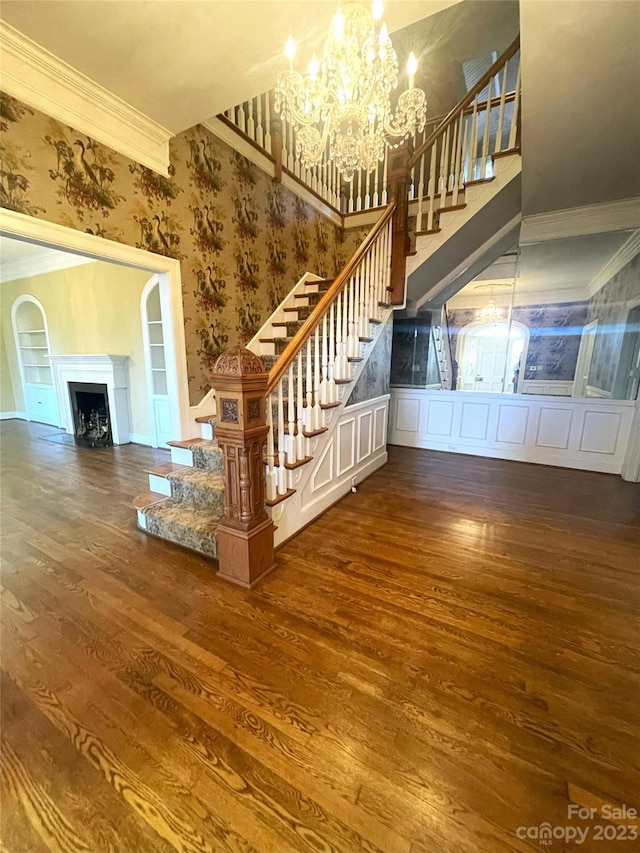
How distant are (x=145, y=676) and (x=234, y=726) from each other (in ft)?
1.53

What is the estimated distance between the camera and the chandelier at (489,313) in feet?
17.8


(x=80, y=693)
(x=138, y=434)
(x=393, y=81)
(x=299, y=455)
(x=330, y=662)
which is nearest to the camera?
(x=80, y=693)

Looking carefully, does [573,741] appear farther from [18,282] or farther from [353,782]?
[18,282]

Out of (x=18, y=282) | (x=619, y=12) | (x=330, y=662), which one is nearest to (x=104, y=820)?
(x=330, y=662)

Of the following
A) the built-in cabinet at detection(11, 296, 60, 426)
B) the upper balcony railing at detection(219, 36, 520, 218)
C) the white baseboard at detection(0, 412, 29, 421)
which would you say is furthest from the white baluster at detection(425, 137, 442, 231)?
the white baseboard at detection(0, 412, 29, 421)

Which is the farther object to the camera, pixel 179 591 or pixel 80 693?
pixel 179 591

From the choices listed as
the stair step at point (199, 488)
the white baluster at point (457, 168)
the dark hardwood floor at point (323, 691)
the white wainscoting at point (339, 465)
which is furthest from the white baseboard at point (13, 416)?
the white baluster at point (457, 168)

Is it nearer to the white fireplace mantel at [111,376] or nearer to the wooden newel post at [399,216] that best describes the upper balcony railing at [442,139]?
the wooden newel post at [399,216]

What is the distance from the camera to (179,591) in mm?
1941

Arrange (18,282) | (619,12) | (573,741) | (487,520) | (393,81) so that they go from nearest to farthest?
1. (573,741)
2. (619,12)
3. (393,81)
4. (487,520)
5. (18,282)

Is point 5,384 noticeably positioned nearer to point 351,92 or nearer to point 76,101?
point 76,101

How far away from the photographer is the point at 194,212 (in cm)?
282

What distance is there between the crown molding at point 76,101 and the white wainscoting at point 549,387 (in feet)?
15.6

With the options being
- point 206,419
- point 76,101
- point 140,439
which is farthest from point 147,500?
point 140,439
